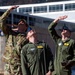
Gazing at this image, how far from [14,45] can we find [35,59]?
1.28 meters

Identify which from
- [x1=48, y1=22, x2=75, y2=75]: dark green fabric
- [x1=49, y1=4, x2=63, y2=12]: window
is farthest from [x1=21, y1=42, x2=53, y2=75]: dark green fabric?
[x1=49, y1=4, x2=63, y2=12]: window

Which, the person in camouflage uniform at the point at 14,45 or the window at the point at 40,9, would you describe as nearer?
the person in camouflage uniform at the point at 14,45

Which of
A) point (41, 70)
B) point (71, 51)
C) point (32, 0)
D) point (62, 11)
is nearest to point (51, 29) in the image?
point (71, 51)

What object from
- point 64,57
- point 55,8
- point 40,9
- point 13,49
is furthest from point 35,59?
point 40,9

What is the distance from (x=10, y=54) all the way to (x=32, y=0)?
13584cm

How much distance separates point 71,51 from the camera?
22.6 ft

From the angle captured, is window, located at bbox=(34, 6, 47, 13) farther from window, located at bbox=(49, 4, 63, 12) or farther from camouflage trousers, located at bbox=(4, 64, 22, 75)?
camouflage trousers, located at bbox=(4, 64, 22, 75)

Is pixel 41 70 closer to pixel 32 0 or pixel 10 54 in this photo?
pixel 10 54

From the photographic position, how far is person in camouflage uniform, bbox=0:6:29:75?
24.3ft

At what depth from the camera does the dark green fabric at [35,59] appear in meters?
6.39

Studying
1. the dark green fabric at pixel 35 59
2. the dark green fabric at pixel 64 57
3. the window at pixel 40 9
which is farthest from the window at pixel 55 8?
the dark green fabric at pixel 35 59

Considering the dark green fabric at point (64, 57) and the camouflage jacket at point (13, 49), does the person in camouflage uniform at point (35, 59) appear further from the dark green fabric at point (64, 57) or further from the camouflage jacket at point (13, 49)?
the camouflage jacket at point (13, 49)

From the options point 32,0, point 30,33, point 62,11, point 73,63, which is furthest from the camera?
point 32,0

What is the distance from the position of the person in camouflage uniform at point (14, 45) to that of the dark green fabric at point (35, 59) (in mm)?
933
